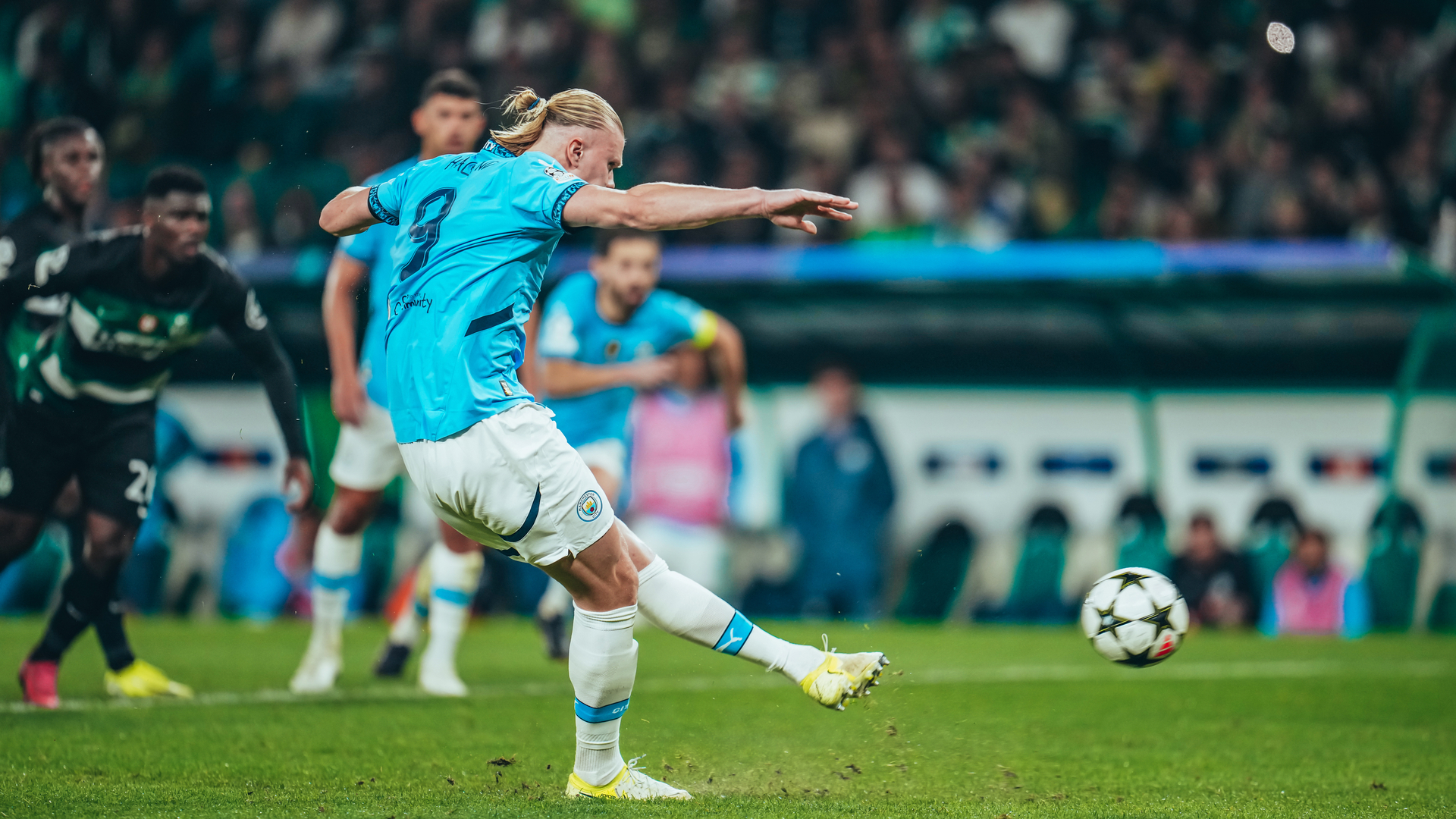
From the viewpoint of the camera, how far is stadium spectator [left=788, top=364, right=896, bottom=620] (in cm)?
1225

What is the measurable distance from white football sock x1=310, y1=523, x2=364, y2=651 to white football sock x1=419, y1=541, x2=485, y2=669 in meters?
0.40

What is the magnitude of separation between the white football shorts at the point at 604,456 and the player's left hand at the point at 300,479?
6.48 ft

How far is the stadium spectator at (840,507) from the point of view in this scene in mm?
12250

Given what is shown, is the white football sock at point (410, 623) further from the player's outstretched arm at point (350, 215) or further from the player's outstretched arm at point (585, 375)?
the player's outstretched arm at point (350, 215)

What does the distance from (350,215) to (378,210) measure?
0.11 m

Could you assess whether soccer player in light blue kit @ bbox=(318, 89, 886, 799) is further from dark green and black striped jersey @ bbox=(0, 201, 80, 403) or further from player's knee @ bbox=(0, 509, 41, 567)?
player's knee @ bbox=(0, 509, 41, 567)

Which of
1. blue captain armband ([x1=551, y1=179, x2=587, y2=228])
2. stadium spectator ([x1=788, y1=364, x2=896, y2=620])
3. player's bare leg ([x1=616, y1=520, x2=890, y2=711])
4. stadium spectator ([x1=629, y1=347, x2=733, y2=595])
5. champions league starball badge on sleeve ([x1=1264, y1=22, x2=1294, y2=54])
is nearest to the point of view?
blue captain armband ([x1=551, y1=179, x2=587, y2=228])

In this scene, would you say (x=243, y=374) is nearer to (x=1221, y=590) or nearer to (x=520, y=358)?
(x=1221, y=590)

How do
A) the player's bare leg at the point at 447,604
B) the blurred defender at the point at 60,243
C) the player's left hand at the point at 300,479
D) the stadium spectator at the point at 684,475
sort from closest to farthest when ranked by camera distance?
the player's left hand at the point at 300,479 < the blurred defender at the point at 60,243 < the player's bare leg at the point at 447,604 < the stadium spectator at the point at 684,475

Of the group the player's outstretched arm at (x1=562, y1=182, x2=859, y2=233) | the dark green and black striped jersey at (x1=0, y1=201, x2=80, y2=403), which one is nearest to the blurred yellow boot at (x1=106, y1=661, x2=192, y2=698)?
the dark green and black striped jersey at (x1=0, y1=201, x2=80, y2=403)

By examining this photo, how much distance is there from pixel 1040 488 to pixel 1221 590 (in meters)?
1.55

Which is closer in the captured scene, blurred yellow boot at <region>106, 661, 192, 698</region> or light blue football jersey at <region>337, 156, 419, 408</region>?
blurred yellow boot at <region>106, 661, 192, 698</region>

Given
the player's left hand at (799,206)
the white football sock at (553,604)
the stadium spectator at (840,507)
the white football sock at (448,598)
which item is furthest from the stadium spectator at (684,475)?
the player's left hand at (799,206)

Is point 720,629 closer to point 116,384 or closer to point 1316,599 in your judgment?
point 116,384
